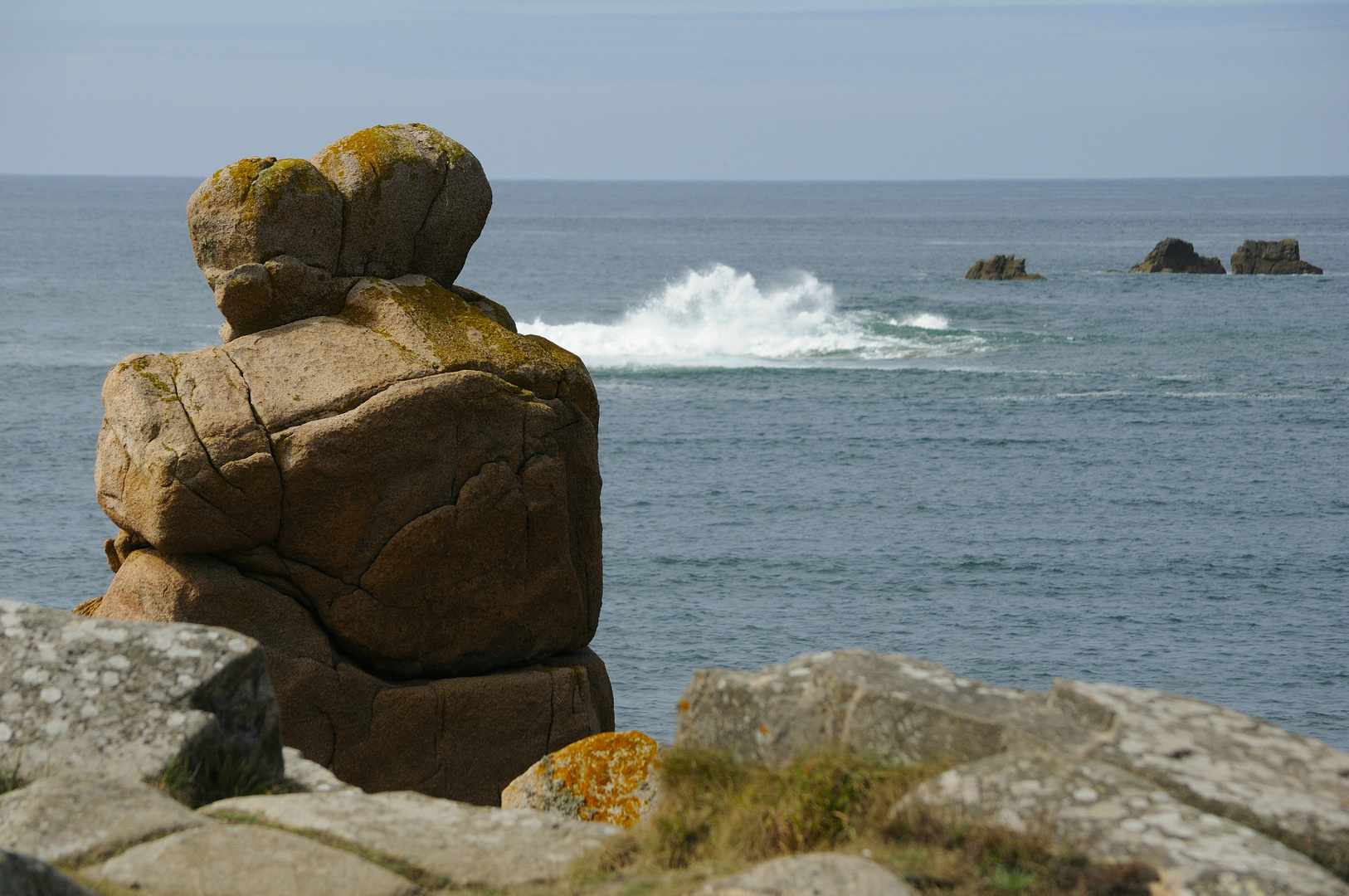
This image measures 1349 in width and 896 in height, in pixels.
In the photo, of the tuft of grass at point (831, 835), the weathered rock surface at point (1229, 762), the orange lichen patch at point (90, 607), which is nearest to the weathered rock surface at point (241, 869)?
the tuft of grass at point (831, 835)

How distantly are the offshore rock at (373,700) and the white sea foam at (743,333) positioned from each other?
53672mm

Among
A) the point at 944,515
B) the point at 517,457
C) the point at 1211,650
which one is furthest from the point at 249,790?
the point at 944,515

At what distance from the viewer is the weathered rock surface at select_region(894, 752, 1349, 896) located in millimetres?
4516

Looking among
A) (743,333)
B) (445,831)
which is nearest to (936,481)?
(445,831)

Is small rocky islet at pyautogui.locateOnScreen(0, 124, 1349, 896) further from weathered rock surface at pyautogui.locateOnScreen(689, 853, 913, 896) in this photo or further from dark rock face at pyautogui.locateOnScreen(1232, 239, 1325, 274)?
dark rock face at pyautogui.locateOnScreen(1232, 239, 1325, 274)

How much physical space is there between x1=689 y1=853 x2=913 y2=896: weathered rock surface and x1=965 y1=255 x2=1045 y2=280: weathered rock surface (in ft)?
375

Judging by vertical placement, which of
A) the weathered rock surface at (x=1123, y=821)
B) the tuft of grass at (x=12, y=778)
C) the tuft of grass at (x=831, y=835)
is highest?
the weathered rock surface at (x=1123, y=821)

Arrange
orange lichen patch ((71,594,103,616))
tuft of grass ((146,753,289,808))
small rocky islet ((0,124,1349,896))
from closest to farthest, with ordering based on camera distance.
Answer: small rocky islet ((0,124,1349,896)), tuft of grass ((146,753,289,808)), orange lichen patch ((71,594,103,616))

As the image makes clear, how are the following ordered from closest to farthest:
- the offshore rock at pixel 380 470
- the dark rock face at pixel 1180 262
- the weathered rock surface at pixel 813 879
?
the weathered rock surface at pixel 813 879, the offshore rock at pixel 380 470, the dark rock face at pixel 1180 262

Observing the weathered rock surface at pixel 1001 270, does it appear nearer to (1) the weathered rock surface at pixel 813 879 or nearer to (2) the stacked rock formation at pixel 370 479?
(2) the stacked rock formation at pixel 370 479

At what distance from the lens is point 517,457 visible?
41.3 ft

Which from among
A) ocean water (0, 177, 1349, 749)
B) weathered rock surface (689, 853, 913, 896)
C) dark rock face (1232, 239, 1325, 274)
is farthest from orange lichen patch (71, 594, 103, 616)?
dark rock face (1232, 239, 1325, 274)

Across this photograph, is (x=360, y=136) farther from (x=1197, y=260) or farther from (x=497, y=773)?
(x=1197, y=260)

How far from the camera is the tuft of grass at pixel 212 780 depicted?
20.8ft
